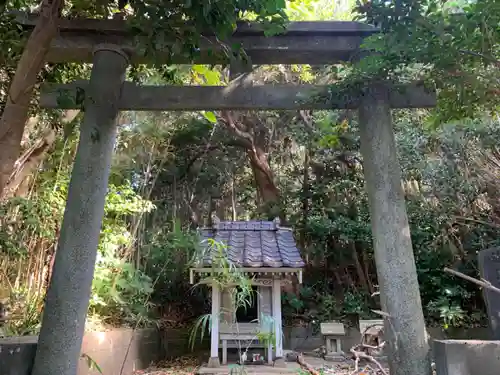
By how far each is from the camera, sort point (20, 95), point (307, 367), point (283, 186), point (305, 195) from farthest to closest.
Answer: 1. point (283, 186)
2. point (305, 195)
3. point (307, 367)
4. point (20, 95)

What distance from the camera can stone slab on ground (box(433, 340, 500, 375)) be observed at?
2.55 meters

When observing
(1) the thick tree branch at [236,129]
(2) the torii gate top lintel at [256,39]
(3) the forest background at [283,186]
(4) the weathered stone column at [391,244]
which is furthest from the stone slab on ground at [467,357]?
(1) the thick tree branch at [236,129]

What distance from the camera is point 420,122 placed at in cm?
923

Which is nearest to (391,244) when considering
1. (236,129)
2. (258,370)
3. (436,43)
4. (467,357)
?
(467,357)

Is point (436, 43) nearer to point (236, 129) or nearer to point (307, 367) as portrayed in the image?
point (307, 367)

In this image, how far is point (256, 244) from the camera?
7441 millimetres

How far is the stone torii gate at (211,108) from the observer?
8.46ft

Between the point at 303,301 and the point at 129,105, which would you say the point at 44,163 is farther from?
the point at 303,301

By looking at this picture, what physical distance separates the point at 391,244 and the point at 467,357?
0.85 m

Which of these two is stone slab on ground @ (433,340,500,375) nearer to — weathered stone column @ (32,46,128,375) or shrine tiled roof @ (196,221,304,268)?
weathered stone column @ (32,46,128,375)

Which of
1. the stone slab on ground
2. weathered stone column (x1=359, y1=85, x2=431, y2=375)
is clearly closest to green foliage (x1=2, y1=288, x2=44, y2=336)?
weathered stone column (x1=359, y1=85, x2=431, y2=375)

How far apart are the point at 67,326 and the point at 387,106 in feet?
8.99

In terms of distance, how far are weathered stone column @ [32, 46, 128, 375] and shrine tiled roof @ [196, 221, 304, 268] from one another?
3.42 m

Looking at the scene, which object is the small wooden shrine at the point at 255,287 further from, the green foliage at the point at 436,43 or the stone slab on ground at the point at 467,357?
the green foliage at the point at 436,43
